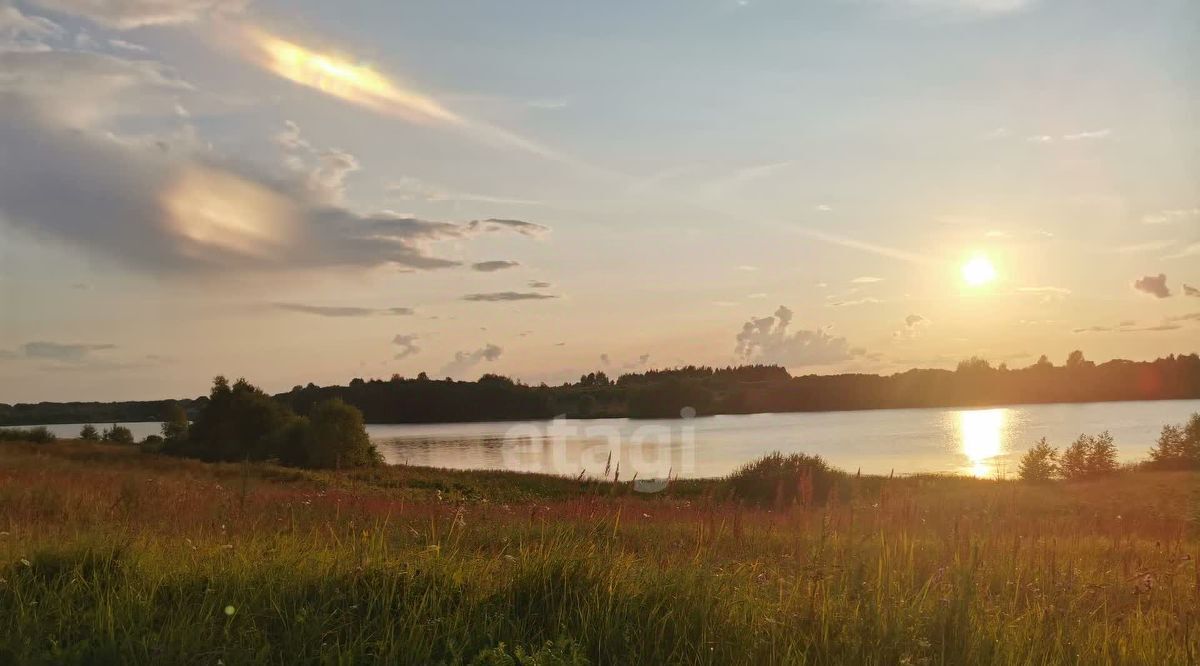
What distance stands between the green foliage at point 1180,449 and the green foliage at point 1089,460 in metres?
3.70

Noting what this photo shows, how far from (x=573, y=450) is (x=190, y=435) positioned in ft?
136

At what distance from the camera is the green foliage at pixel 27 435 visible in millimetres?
49531

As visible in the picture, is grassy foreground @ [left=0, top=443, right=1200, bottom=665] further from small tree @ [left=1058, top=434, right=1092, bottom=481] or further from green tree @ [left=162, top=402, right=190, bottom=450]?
green tree @ [left=162, top=402, right=190, bottom=450]

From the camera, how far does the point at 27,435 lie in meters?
51.5

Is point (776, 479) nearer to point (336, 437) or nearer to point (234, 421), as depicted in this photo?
point (336, 437)

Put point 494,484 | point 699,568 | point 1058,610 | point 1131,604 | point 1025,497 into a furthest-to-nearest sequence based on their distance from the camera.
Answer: point 494,484 → point 1025,497 → point 1131,604 → point 699,568 → point 1058,610

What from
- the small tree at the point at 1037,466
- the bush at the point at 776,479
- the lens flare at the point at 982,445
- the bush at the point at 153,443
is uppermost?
the bush at the point at 153,443

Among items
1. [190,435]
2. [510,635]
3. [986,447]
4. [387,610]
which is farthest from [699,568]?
[986,447]

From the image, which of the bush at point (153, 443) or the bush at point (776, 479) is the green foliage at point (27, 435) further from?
the bush at point (776, 479)

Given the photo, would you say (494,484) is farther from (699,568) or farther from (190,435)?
(699,568)

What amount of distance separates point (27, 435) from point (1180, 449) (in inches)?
2754

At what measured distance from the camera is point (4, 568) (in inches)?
252

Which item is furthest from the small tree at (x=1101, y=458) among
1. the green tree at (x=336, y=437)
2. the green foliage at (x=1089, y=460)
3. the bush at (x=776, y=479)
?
the green tree at (x=336, y=437)

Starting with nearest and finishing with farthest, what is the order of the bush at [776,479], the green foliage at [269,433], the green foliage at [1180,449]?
the bush at [776,479], the green foliage at [1180,449], the green foliage at [269,433]
